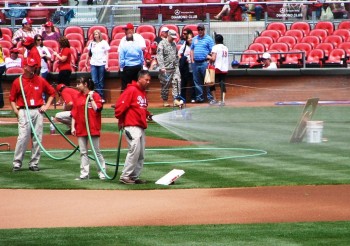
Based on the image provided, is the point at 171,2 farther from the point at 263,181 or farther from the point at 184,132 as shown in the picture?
the point at 263,181

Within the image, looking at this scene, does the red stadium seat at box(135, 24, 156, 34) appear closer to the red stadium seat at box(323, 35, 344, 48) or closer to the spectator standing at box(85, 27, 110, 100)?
the spectator standing at box(85, 27, 110, 100)

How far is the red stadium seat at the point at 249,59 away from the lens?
28.4 metres

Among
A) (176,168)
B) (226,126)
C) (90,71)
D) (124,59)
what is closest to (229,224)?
(176,168)

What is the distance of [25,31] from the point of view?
2925cm

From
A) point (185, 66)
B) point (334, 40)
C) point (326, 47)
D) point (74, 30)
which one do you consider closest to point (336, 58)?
point (326, 47)

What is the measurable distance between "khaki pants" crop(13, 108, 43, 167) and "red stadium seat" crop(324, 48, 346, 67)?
Answer: 13.1 meters

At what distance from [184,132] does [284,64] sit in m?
9.21

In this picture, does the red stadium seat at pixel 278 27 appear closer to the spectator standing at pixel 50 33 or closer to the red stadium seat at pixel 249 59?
the red stadium seat at pixel 249 59

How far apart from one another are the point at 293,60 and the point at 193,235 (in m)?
17.7

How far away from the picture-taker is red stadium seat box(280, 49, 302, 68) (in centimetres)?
2816

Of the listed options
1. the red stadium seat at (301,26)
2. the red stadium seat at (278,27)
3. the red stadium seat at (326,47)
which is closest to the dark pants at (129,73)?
the red stadium seat at (326,47)

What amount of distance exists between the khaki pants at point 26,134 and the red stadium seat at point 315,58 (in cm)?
1302

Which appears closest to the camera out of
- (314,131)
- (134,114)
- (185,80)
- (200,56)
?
(134,114)

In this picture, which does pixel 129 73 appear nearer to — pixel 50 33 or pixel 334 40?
pixel 50 33
